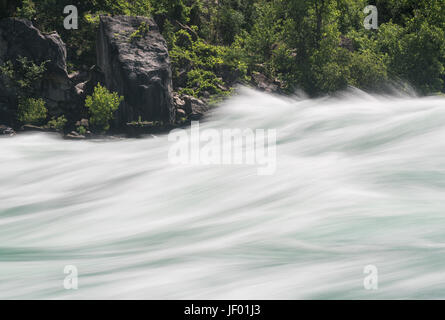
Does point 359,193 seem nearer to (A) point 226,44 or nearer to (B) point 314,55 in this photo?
(B) point 314,55

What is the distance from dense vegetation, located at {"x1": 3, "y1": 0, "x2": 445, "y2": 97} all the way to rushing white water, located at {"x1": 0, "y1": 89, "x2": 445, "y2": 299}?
5590 millimetres

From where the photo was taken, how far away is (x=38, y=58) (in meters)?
18.7

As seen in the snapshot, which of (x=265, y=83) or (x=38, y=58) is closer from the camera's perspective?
(x=38, y=58)

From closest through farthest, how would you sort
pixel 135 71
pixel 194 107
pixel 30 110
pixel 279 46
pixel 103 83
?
pixel 30 110
pixel 135 71
pixel 103 83
pixel 194 107
pixel 279 46

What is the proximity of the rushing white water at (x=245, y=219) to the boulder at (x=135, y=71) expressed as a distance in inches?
125

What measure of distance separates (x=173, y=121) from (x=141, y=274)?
12.7 meters

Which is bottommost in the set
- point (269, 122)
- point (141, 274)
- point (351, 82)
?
point (141, 274)

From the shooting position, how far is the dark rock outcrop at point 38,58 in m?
18.5

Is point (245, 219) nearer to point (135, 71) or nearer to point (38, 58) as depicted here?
point (135, 71)

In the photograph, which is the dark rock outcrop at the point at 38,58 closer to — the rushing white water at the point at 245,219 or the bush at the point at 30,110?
the bush at the point at 30,110

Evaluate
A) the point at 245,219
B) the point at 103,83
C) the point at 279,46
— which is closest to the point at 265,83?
the point at 279,46

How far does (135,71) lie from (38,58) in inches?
124

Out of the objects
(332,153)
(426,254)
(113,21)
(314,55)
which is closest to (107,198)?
(332,153)
